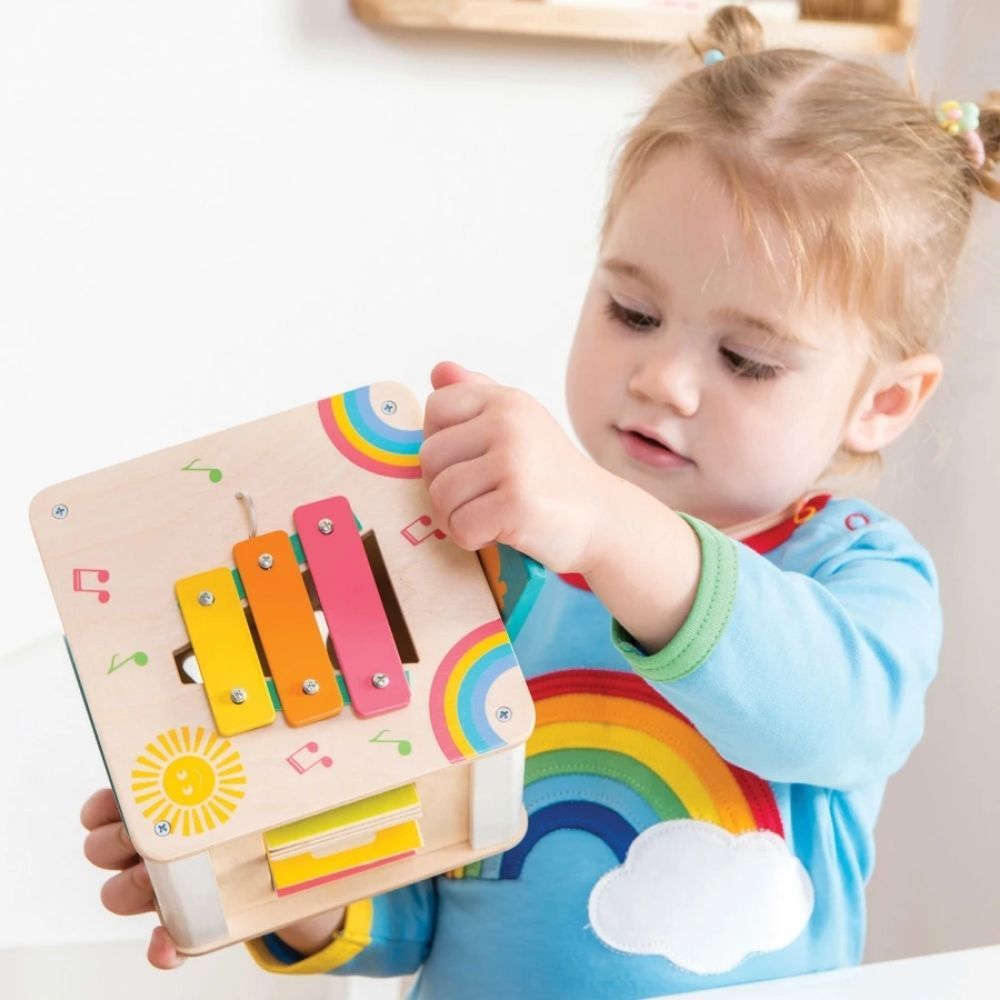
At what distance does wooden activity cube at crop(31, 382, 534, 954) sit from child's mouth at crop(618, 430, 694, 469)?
19 cm

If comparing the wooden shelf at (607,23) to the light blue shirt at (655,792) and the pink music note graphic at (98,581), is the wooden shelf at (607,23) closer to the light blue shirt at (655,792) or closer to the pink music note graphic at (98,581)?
the light blue shirt at (655,792)

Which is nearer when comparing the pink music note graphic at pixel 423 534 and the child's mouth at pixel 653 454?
the pink music note graphic at pixel 423 534

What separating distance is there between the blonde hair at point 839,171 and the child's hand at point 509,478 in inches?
8.6

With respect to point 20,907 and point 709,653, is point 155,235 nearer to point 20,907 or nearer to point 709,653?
point 20,907

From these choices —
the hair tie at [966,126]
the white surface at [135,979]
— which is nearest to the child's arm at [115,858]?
the white surface at [135,979]

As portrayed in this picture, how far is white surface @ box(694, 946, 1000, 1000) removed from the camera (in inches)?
20.1

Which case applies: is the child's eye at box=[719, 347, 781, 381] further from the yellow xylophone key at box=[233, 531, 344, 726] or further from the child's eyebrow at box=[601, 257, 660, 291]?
the yellow xylophone key at box=[233, 531, 344, 726]

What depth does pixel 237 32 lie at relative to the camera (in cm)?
108

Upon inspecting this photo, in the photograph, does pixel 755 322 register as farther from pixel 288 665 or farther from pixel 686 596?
pixel 288 665

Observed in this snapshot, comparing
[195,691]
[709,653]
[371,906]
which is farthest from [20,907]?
[709,653]

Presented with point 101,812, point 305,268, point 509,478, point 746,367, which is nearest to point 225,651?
point 509,478

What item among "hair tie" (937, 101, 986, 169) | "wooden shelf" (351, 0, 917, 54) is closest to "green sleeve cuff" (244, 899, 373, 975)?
"hair tie" (937, 101, 986, 169)

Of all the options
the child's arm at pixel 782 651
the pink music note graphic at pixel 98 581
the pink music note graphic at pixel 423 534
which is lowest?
the child's arm at pixel 782 651

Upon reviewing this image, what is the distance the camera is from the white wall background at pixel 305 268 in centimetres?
103
